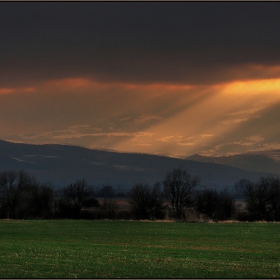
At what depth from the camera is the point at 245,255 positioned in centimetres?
3750

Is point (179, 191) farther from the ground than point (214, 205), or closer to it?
farther from the ground

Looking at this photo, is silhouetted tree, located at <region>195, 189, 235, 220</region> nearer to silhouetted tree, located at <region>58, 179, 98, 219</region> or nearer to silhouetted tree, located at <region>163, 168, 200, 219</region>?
silhouetted tree, located at <region>163, 168, 200, 219</region>

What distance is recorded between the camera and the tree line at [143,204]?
341ft

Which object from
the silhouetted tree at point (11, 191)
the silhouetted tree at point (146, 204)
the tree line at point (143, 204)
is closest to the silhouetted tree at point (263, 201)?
the tree line at point (143, 204)

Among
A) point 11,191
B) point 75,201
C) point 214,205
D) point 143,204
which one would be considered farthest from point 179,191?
point 11,191

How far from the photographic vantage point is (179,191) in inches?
4892

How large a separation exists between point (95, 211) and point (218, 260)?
76367mm

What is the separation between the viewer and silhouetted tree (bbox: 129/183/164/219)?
106 m

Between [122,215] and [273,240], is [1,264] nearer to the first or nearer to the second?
[273,240]

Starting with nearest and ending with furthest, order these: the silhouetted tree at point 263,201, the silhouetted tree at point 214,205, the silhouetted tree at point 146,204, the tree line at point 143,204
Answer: the silhouetted tree at point 263,201
the tree line at point 143,204
the silhouetted tree at point 214,205
the silhouetted tree at point 146,204

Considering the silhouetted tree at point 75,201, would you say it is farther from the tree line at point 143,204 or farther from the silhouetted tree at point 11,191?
the silhouetted tree at point 11,191

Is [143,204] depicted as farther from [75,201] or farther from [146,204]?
[75,201]

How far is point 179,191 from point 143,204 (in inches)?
702

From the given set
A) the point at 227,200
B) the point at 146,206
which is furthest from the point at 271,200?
the point at 146,206
